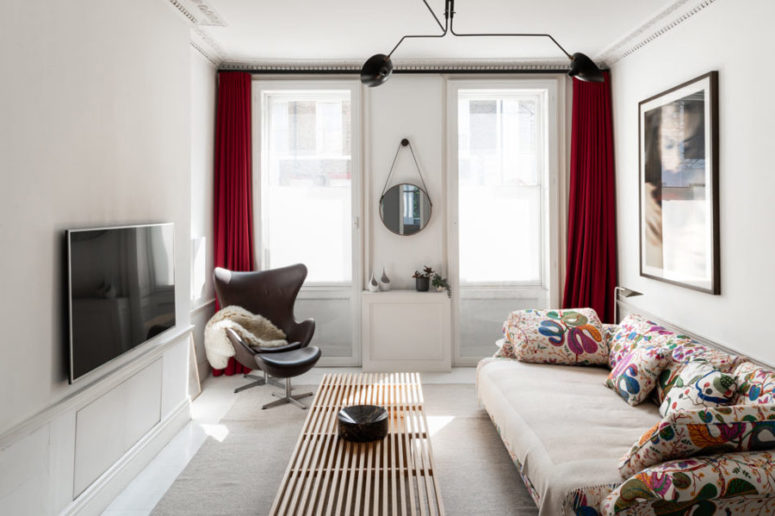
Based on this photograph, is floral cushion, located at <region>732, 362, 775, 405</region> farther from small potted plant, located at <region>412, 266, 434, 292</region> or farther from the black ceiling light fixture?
small potted plant, located at <region>412, 266, 434, 292</region>

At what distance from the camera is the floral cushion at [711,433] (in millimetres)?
1668

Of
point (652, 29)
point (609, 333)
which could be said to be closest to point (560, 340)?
point (609, 333)

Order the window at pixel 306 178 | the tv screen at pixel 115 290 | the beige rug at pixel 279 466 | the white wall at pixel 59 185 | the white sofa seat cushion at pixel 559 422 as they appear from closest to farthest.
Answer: the white wall at pixel 59 185
the white sofa seat cushion at pixel 559 422
the tv screen at pixel 115 290
the beige rug at pixel 279 466
the window at pixel 306 178

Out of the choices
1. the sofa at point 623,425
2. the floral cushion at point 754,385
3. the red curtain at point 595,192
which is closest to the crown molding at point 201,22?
the sofa at point 623,425

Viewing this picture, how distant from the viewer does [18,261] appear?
1.88 meters

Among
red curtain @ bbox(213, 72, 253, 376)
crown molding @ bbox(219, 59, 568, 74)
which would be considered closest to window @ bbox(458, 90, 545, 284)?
crown molding @ bbox(219, 59, 568, 74)

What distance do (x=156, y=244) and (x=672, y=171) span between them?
3.37 metres

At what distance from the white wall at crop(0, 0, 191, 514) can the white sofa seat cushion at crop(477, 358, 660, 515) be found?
201 cm

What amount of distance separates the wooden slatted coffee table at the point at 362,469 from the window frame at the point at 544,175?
1.95m

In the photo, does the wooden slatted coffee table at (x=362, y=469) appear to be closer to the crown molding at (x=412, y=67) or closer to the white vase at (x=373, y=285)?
the white vase at (x=373, y=285)

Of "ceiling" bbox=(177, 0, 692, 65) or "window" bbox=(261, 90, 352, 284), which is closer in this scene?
"ceiling" bbox=(177, 0, 692, 65)

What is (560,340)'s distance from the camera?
3.32 metres

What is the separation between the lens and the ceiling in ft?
11.1

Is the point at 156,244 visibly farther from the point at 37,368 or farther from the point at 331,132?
the point at 331,132
